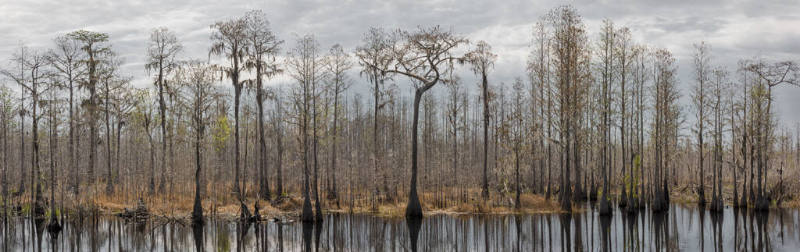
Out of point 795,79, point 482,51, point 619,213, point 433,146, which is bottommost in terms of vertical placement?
point 619,213

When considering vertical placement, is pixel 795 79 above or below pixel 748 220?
above

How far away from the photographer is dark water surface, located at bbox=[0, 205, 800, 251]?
2033 centimetres

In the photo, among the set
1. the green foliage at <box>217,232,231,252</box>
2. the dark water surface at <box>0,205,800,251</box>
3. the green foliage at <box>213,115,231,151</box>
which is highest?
the green foliage at <box>213,115,231,151</box>

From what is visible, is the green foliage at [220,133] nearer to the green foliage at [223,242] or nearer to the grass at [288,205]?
the grass at [288,205]

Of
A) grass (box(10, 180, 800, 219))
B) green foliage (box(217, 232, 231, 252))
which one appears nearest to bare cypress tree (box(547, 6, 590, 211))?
grass (box(10, 180, 800, 219))

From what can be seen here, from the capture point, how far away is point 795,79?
33719 mm

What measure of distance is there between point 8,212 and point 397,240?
19427 mm

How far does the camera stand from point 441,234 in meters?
23.2

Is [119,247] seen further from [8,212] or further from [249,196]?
[249,196]

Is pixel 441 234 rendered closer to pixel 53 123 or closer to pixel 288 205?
pixel 288 205

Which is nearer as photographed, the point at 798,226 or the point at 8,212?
the point at 798,226

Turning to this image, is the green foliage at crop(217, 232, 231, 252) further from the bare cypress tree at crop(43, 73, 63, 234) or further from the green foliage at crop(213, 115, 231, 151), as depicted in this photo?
the green foliage at crop(213, 115, 231, 151)

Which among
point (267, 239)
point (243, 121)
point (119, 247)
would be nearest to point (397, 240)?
point (267, 239)

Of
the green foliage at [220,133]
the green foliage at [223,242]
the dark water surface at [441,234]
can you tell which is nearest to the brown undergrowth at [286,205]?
the dark water surface at [441,234]
